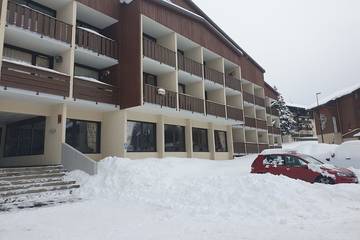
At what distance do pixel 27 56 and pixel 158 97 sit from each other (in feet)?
26.3

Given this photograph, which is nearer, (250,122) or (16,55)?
(16,55)

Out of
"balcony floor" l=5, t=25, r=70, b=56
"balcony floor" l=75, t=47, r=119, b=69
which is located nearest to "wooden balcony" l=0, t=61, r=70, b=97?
"balcony floor" l=5, t=25, r=70, b=56

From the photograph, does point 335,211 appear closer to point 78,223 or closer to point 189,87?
point 78,223

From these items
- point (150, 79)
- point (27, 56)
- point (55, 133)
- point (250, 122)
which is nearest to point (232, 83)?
point (250, 122)

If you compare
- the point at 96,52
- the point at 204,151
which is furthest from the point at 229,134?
the point at 96,52

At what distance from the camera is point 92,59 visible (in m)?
18.8

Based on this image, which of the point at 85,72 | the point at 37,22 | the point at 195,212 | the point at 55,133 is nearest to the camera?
the point at 195,212

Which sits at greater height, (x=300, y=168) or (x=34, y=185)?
(x=300, y=168)

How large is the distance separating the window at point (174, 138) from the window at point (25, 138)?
857 centimetres

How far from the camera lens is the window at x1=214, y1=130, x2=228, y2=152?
1085 inches

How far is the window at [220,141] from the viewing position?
27547 mm

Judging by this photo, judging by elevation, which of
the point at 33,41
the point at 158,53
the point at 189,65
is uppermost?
the point at 189,65

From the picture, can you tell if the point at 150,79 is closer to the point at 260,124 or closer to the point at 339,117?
the point at 260,124

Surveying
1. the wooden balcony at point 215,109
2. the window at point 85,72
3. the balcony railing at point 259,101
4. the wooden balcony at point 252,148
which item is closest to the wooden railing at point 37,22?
the window at point 85,72
